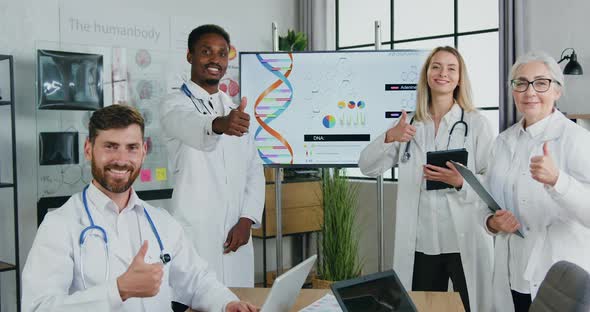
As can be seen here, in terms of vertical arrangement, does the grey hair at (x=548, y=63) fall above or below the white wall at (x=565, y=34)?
below

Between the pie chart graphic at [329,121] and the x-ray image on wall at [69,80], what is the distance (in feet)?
5.21

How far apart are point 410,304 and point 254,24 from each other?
→ 173 inches

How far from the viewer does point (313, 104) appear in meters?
4.43

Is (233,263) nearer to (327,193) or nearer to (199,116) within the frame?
(199,116)

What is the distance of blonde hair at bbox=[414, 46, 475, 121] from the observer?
10.4 feet

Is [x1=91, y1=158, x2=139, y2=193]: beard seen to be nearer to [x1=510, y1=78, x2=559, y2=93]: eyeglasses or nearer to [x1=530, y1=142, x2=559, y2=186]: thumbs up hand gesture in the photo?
[x1=530, y1=142, x2=559, y2=186]: thumbs up hand gesture

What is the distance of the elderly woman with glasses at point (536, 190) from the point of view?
2.42 meters

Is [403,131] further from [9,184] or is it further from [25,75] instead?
[25,75]

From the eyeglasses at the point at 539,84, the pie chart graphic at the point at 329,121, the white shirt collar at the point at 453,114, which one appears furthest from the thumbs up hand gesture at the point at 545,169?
the pie chart graphic at the point at 329,121

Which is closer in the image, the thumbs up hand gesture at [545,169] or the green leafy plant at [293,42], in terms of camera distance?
the thumbs up hand gesture at [545,169]

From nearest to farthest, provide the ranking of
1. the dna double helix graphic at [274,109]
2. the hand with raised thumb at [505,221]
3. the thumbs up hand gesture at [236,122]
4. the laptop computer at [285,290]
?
the laptop computer at [285,290]
the hand with raised thumb at [505,221]
the thumbs up hand gesture at [236,122]
the dna double helix graphic at [274,109]

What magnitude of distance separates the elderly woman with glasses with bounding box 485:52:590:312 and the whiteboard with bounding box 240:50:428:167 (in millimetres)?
1570

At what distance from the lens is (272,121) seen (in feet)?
14.5

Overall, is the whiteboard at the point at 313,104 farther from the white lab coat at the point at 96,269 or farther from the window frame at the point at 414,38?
the white lab coat at the point at 96,269
